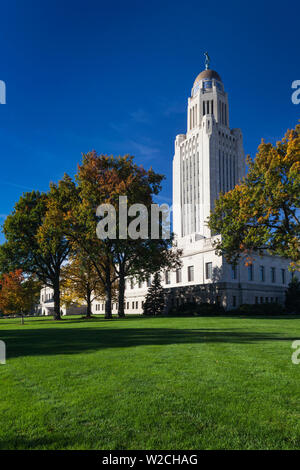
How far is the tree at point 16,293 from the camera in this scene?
38406 mm

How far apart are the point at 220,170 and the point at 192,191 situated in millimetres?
12018

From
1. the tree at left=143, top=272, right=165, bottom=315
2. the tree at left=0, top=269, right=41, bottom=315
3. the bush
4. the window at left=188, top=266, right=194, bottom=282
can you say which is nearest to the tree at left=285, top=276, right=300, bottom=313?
the bush

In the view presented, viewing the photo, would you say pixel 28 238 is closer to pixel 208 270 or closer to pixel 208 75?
pixel 208 270

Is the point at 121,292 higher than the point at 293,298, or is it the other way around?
the point at 121,292

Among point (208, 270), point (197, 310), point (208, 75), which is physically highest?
point (208, 75)

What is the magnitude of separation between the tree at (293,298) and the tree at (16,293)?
3735 centimetres

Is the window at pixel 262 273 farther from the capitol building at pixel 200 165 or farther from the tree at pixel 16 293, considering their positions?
the tree at pixel 16 293

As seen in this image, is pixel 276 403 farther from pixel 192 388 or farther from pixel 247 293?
pixel 247 293

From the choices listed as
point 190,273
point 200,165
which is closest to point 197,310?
point 190,273

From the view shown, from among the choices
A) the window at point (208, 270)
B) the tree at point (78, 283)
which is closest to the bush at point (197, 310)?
the window at point (208, 270)

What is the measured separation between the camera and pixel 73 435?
4547mm

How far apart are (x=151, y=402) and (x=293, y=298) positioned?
52199 mm

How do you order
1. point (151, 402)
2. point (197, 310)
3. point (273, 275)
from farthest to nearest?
point (273, 275) < point (197, 310) < point (151, 402)

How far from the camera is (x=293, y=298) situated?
52.1 m
